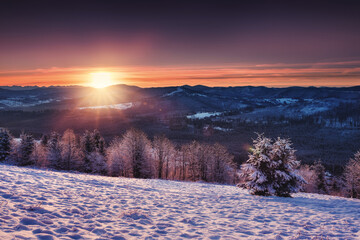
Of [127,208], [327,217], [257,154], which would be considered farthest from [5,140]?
[327,217]

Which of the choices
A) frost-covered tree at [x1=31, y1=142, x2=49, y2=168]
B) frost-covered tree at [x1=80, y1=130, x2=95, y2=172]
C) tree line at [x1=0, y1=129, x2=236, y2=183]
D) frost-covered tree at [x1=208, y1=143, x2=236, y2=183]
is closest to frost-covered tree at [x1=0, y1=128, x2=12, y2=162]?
tree line at [x1=0, y1=129, x2=236, y2=183]

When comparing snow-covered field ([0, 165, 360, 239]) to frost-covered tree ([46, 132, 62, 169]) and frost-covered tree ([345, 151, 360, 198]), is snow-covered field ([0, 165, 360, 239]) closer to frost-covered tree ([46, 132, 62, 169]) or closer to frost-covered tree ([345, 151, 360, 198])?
frost-covered tree ([345, 151, 360, 198])

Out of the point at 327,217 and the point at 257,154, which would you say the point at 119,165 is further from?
the point at 327,217

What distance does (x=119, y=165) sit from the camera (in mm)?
51875

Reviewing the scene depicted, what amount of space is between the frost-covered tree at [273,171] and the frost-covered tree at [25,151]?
2328 inches

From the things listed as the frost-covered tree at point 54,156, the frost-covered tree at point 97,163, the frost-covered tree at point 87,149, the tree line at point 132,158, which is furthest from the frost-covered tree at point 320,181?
the frost-covered tree at point 54,156

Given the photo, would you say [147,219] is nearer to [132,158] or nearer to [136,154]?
[136,154]

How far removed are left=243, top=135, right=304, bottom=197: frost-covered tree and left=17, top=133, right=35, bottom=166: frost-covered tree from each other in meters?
59.1

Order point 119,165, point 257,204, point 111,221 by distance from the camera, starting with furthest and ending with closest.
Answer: point 119,165 < point 257,204 < point 111,221

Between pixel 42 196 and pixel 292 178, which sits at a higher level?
pixel 42 196

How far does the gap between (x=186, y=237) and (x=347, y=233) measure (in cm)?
824

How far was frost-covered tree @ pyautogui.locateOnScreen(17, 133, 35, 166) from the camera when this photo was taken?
177 feet

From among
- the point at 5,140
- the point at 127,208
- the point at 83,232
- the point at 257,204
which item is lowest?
the point at 5,140

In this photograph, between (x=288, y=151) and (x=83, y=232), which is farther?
(x=288, y=151)
